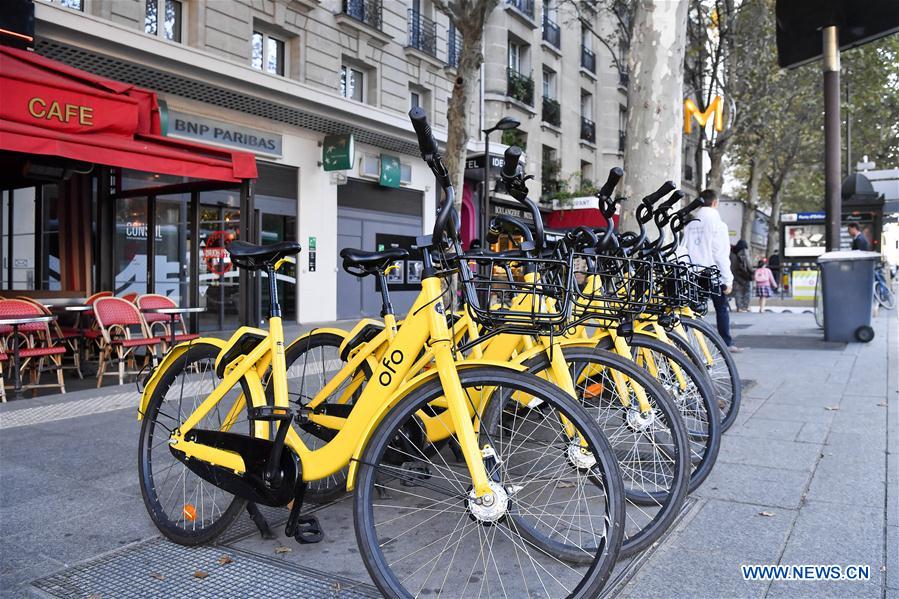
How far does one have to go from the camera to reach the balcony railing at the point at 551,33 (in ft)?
81.0

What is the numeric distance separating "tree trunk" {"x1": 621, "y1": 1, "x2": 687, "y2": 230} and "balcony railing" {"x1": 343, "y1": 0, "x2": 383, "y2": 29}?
11.2 meters

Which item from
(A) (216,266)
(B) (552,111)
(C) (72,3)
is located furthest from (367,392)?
(B) (552,111)

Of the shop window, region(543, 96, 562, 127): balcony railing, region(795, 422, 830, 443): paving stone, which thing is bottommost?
region(795, 422, 830, 443): paving stone

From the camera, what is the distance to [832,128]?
31.2 feet

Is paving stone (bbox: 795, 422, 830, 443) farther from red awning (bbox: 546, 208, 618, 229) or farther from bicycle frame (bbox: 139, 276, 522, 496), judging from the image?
red awning (bbox: 546, 208, 618, 229)

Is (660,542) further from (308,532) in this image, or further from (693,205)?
(693,205)

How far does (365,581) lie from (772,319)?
14.4 metres

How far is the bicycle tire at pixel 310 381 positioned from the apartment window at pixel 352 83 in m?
14.2

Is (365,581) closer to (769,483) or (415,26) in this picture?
(769,483)

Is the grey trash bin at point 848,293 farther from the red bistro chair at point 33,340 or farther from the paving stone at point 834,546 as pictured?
the red bistro chair at point 33,340

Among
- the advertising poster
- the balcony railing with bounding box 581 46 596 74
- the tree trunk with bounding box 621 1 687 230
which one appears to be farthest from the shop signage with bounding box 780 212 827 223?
the tree trunk with bounding box 621 1 687 230

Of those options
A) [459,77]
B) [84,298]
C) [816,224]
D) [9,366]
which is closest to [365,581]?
[9,366]

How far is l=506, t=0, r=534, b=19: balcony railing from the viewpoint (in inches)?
895

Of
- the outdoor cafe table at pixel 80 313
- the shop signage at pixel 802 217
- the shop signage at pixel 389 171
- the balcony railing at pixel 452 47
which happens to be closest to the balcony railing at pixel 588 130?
the shop signage at pixel 802 217
